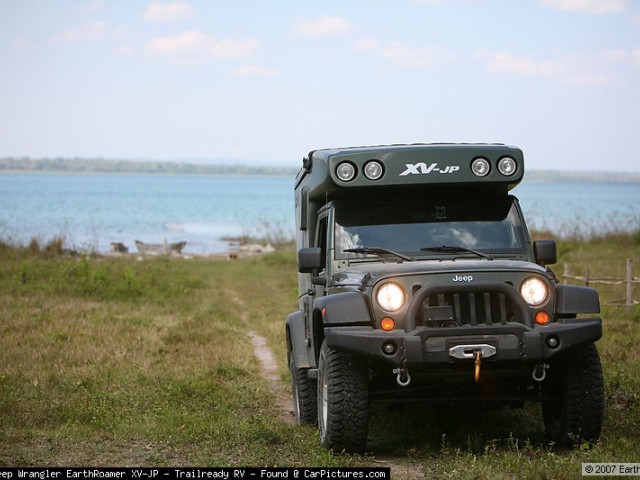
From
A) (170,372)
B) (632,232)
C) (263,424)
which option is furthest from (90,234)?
(263,424)

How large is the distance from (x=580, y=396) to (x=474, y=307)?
111cm

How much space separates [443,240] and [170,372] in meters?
5.10

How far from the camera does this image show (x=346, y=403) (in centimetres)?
755

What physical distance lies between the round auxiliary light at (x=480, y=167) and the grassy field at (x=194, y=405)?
208cm

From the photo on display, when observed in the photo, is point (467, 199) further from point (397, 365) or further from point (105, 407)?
point (105, 407)

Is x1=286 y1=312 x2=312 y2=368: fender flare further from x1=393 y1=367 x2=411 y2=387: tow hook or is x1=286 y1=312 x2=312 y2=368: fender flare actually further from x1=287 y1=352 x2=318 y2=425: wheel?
x1=393 y1=367 x2=411 y2=387: tow hook

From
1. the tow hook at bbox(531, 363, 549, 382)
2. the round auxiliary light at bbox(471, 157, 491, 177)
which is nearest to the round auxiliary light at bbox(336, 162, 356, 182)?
the round auxiliary light at bbox(471, 157, 491, 177)

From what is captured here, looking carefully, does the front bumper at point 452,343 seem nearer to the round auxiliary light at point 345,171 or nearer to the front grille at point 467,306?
the front grille at point 467,306

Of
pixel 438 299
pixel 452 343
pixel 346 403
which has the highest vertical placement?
pixel 438 299

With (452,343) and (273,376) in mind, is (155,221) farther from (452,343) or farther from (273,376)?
(452,343)

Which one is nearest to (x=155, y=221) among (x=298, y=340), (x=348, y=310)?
(x=298, y=340)

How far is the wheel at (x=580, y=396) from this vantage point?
7652 mm

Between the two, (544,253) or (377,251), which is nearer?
(377,251)
